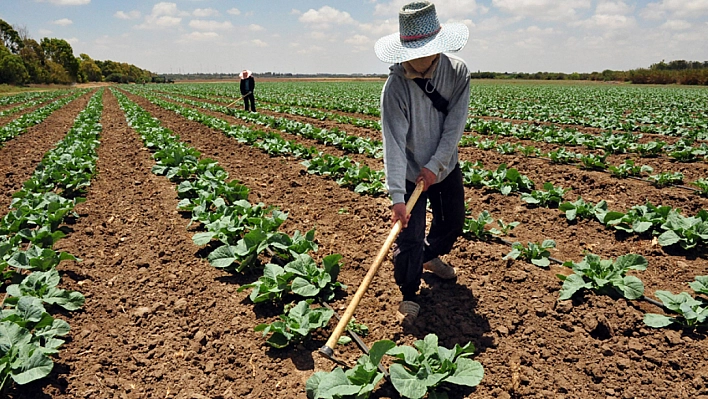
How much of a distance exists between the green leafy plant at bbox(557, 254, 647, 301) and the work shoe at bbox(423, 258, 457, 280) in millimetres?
870

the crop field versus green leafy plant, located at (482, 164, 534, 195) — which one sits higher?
green leafy plant, located at (482, 164, 534, 195)

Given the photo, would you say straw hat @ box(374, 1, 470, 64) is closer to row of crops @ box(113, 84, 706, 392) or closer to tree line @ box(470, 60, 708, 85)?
row of crops @ box(113, 84, 706, 392)

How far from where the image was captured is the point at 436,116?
3.14 meters

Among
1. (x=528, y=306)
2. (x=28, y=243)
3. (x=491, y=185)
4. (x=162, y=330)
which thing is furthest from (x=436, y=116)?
(x=28, y=243)

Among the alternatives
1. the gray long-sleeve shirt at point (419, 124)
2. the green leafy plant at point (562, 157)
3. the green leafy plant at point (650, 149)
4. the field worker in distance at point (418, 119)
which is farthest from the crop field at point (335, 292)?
the green leafy plant at point (650, 149)

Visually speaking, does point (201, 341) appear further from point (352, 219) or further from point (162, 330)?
point (352, 219)

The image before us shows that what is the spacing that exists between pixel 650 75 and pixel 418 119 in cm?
6446

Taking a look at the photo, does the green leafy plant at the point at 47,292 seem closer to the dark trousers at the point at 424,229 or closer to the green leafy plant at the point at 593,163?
the dark trousers at the point at 424,229

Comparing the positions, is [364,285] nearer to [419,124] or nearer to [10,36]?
[419,124]

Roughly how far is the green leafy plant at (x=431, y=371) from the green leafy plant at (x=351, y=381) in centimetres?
11

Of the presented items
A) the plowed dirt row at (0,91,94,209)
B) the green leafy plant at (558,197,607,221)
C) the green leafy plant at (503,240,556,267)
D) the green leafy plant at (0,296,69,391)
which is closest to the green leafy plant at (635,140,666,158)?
the green leafy plant at (558,197,607,221)

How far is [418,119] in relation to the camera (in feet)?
10.0

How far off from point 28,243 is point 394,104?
4649mm

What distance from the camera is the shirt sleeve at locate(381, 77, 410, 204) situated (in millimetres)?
2906
